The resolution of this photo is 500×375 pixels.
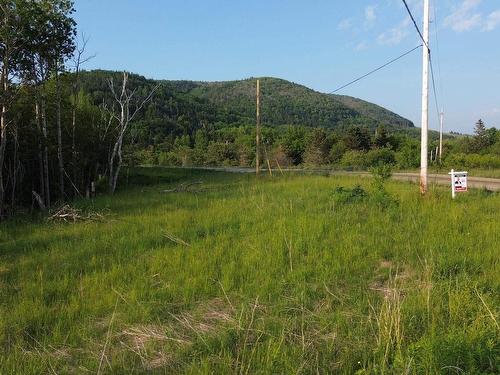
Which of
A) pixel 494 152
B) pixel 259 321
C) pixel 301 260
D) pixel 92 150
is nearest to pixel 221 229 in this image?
pixel 301 260

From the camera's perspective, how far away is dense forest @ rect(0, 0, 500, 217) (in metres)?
17.5

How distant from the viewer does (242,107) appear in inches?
5778

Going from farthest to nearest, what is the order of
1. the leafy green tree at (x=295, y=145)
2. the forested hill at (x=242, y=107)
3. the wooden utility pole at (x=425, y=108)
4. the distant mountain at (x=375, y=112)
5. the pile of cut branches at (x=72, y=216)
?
the distant mountain at (x=375, y=112)
the forested hill at (x=242, y=107)
the leafy green tree at (x=295, y=145)
the wooden utility pole at (x=425, y=108)
the pile of cut branches at (x=72, y=216)

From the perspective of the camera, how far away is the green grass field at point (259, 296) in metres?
3.89

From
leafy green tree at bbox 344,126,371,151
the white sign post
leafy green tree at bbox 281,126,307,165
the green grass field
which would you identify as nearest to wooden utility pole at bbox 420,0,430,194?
the white sign post

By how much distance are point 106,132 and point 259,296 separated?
2437cm

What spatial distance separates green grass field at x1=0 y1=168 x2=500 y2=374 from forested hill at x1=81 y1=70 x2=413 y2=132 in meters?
62.0

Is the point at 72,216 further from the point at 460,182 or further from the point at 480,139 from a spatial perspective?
the point at 480,139

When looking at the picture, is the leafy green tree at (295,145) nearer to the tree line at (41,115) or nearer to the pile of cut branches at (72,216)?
the tree line at (41,115)

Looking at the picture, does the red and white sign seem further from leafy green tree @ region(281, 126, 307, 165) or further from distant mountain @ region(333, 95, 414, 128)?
distant mountain @ region(333, 95, 414, 128)

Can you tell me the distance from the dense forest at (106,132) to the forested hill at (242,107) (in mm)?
477

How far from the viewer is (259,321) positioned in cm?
471

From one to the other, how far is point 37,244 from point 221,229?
12.0 ft

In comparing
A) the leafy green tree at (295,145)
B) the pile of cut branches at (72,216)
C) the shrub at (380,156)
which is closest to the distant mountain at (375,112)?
the leafy green tree at (295,145)
